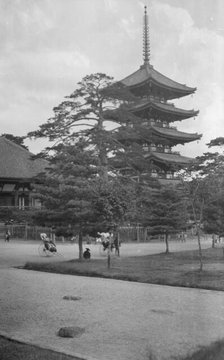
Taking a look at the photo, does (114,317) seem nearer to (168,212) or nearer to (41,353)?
(41,353)

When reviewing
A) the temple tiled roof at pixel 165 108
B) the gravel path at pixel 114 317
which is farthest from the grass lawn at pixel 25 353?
the temple tiled roof at pixel 165 108

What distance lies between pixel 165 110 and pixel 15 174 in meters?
13.7

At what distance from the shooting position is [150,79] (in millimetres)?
39281

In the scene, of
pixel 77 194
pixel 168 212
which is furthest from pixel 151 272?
pixel 168 212

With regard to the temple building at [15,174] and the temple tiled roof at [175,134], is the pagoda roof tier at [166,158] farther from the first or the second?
the temple building at [15,174]

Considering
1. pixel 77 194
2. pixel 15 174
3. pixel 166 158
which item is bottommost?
pixel 77 194

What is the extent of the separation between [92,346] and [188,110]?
125ft

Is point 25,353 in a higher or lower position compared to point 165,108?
lower

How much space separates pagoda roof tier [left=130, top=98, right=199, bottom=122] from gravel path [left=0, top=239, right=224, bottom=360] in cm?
2833

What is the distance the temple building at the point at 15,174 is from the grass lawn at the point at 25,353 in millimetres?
27762

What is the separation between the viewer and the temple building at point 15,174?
34.0 m

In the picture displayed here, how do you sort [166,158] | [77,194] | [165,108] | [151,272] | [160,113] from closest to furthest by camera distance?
1. [151,272]
2. [77,194]
3. [166,158]
4. [165,108]
5. [160,113]

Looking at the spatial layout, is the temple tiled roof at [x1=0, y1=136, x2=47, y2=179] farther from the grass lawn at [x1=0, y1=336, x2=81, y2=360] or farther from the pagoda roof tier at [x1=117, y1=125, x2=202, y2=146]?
the grass lawn at [x1=0, y1=336, x2=81, y2=360]

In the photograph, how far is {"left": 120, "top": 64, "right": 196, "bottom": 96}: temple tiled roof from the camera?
131 ft
